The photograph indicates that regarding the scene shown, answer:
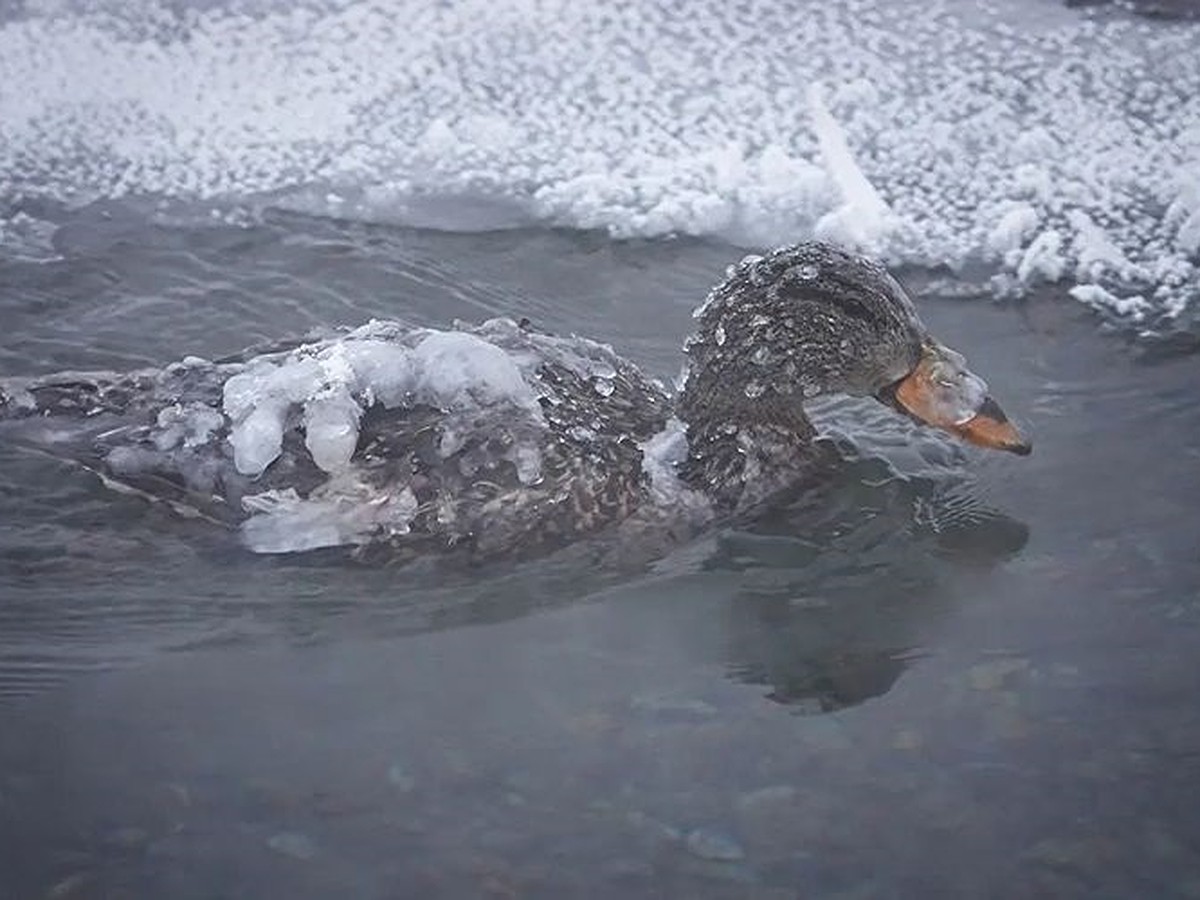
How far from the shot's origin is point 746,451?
214 inches

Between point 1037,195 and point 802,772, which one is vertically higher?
point 1037,195

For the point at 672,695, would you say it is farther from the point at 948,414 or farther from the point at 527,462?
the point at 948,414

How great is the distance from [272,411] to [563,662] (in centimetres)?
110

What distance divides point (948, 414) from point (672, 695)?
4.46ft

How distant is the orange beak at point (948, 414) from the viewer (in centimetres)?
521

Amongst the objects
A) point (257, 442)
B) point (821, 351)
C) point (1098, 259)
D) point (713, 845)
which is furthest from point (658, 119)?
point (713, 845)

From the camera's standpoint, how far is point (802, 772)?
4184 mm

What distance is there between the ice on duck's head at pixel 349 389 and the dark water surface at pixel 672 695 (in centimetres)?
32

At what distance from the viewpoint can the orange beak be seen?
17.1ft

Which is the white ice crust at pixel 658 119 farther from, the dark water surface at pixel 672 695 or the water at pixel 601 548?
the dark water surface at pixel 672 695

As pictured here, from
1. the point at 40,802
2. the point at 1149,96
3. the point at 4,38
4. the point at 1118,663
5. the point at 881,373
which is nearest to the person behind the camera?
the point at 40,802

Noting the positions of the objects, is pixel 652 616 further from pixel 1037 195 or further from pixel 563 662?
pixel 1037 195

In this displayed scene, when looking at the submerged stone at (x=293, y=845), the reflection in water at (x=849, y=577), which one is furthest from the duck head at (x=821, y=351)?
the submerged stone at (x=293, y=845)

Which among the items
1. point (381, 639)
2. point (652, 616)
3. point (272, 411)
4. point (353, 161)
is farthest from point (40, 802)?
point (353, 161)
